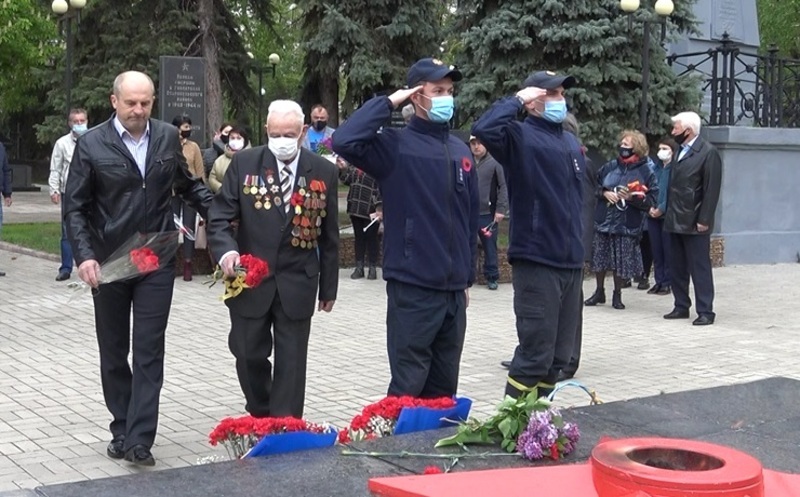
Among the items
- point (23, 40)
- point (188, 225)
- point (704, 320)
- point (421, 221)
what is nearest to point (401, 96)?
point (421, 221)

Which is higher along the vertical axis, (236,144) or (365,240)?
(236,144)

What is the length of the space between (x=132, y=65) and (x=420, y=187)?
2220 centimetres

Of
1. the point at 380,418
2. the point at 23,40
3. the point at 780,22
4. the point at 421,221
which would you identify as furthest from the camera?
the point at 780,22

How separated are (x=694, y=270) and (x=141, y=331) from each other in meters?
6.84

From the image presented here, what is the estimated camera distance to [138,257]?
18.2ft

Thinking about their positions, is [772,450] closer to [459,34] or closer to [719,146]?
[719,146]

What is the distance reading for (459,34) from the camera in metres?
19.1

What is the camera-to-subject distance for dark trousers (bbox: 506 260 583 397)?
5.95 metres

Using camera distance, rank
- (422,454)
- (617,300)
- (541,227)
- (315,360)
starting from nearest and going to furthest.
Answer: (422,454) → (541,227) → (315,360) → (617,300)

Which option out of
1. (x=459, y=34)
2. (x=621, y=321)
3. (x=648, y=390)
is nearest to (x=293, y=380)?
(x=648, y=390)

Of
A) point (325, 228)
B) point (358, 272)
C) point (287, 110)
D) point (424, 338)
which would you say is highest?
point (287, 110)

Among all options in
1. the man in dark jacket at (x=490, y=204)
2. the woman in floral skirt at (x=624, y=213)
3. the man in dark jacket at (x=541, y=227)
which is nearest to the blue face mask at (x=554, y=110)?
the man in dark jacket at (x=541, y=227)

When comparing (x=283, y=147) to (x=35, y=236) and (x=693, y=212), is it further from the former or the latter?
(x=35, y=236)

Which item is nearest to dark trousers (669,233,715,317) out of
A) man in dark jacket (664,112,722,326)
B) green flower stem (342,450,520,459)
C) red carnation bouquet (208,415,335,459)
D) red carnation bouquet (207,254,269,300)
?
man in dark jacket (664,112,722,326)
